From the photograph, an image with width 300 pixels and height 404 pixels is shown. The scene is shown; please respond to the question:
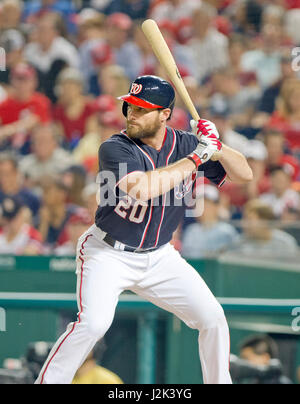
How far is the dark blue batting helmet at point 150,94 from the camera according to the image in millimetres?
3363

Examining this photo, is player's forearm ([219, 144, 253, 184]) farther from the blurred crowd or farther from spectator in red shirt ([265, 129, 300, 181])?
spectator in red shirt ([265, 129, 300, 181])

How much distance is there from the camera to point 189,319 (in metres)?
A: 3.49

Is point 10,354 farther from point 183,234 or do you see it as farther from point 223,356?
point 183,234

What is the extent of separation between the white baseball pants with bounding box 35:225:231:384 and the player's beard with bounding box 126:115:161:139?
461 millimetres

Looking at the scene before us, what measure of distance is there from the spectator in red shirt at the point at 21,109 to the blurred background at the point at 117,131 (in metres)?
0.01

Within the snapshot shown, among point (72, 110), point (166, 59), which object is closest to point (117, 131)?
point (72, 110)

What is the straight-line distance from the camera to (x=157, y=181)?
322 centimetres

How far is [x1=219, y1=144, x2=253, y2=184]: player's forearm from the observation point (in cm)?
351

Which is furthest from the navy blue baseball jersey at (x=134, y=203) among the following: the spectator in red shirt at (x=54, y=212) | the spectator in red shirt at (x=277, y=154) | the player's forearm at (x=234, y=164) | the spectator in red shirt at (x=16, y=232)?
the spectator in red shirt at (x=277, y=154)

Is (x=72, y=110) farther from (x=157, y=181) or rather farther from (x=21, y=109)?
(x=157, y=181)

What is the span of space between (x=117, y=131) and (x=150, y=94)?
3.57 meters

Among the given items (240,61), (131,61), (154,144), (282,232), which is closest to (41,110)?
(131,61)

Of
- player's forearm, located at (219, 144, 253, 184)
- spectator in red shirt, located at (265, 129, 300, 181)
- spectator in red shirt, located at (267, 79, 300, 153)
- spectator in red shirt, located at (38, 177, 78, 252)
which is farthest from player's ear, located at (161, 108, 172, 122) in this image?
spectator in red shirt, located at (267, 79, 300, 153)

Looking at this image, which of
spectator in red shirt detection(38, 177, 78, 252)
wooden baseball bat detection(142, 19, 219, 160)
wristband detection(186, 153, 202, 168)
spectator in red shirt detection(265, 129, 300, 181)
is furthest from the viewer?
spectator in red shirt detection(265, 129, 300, 181)
